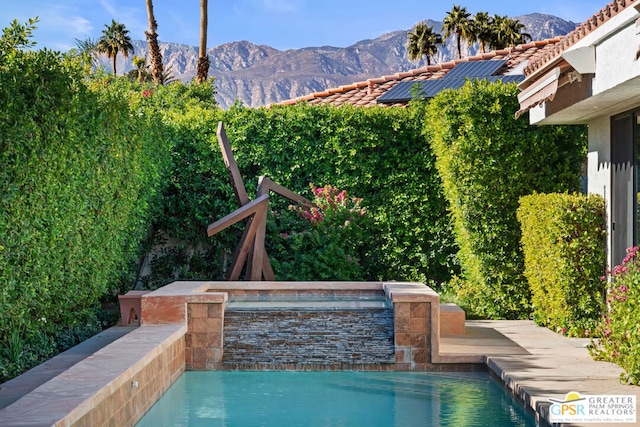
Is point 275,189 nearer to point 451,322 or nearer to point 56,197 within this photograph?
point 451,322

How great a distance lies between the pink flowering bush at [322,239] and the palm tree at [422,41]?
42.1 m

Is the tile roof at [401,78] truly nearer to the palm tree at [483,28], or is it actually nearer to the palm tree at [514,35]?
the palm tree at [514,35]

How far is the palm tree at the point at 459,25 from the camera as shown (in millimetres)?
52719

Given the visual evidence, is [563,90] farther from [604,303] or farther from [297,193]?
[297,193]

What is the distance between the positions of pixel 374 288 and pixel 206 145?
14.5 feet

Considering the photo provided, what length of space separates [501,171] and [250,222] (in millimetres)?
3846

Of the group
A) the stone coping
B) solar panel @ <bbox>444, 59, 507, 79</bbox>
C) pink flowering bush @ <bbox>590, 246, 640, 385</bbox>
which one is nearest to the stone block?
pink flowering bush @ <bbox>590, 246, 640, 385</bbox>

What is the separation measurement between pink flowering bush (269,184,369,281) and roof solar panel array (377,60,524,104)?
188 inches

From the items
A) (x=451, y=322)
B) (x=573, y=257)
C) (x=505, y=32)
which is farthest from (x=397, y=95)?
(x=505, y=32)

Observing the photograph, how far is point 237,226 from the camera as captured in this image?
1392 cm

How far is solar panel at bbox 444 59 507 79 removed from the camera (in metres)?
19.7

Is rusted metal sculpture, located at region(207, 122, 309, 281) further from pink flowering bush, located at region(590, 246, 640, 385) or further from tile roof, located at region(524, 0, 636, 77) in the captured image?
pink flowering bush, located at region(590, 246, 640, 385)

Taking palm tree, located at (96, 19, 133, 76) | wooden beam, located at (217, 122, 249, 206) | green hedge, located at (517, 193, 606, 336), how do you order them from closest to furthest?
green hedge, located at (517, 193, 606, 336), wooden beam, located at (217, 122, 249, 206), palm tree, located at (96, 19, 133, 76)

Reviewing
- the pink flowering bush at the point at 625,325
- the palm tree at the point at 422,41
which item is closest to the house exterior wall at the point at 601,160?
the pink flowering bush at the point at 625,325
